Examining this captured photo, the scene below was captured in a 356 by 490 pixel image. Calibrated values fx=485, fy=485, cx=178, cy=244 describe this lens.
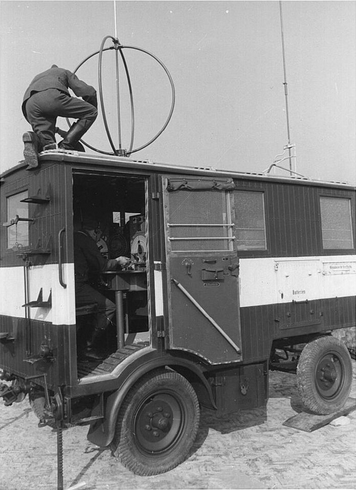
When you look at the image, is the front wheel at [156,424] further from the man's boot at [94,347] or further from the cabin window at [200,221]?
the cabin window at [200,221]

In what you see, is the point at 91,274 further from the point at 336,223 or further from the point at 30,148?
the point at 336,223

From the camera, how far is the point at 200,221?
18.3ft

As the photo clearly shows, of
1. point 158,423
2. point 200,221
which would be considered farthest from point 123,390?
point 200,221

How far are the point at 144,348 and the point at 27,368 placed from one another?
131 cm

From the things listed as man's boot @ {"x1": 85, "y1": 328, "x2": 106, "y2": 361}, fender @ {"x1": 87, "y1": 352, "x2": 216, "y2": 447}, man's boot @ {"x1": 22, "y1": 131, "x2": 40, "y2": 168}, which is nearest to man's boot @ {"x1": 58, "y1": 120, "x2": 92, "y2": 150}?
man's boot @ {"x1": 22, "y1": 131, "x2": 40, "y2": 168}

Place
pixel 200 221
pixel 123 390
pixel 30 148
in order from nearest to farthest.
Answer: pixel 123 390 < pixel 30 148 < pixel 200 221

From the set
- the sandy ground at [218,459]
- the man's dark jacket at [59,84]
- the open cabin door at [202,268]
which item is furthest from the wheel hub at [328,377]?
the man's dark jacket at [59,84]

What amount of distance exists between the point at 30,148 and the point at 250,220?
9.12ft

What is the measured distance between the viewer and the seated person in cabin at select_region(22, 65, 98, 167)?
17.9ft

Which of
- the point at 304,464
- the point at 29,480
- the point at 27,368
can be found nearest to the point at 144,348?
the point at 27,368

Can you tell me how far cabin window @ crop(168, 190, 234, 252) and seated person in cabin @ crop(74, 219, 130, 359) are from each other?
0.90 m

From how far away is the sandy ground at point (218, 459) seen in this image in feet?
16.0

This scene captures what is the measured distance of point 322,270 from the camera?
696 cm

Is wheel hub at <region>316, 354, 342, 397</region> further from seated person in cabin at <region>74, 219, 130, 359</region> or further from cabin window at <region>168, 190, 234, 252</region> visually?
seated person in cabin at <region>74, 219, 130, 359</region>
